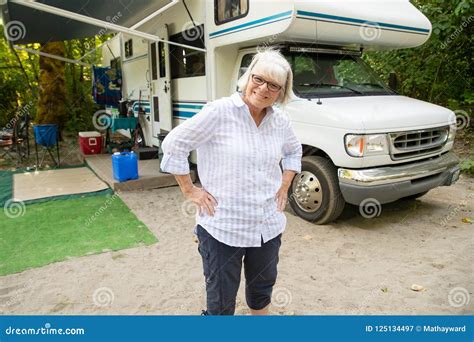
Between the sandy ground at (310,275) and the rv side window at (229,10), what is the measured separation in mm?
2704

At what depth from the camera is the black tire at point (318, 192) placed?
14.1 feet

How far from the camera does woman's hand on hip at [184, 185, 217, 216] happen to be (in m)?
1.93

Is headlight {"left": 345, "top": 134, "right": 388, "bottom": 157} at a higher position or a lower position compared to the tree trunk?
lower

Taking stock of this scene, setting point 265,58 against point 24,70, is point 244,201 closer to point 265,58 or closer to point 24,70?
point 265,58

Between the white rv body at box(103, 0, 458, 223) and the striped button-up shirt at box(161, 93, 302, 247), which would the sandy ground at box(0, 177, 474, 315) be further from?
the striped button-up shirt at box(161, 93, 302, 247)

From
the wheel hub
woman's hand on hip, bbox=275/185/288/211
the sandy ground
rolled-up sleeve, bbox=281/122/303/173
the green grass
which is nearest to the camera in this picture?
woman's hand on hip, bbox=275/185/288/211

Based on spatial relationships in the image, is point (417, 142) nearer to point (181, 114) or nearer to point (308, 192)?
Answer: point (308, 192)

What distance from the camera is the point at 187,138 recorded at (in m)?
1.88

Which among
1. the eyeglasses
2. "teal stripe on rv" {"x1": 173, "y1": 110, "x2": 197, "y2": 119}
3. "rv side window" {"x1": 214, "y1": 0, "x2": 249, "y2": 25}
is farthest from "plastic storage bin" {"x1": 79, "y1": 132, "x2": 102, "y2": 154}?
the eyeglasses

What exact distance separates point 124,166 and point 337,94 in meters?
3.40

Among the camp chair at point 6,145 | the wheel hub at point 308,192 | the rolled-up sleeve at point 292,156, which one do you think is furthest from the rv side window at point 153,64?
the rolled-up sleeve at point 292,156

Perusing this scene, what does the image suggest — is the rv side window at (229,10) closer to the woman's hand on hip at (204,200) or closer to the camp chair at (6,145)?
the woman's hand on hip at (204,200)

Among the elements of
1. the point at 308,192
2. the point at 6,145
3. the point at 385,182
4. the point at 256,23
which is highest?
the point at 256,23

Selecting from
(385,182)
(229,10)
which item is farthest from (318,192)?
(229,10)
